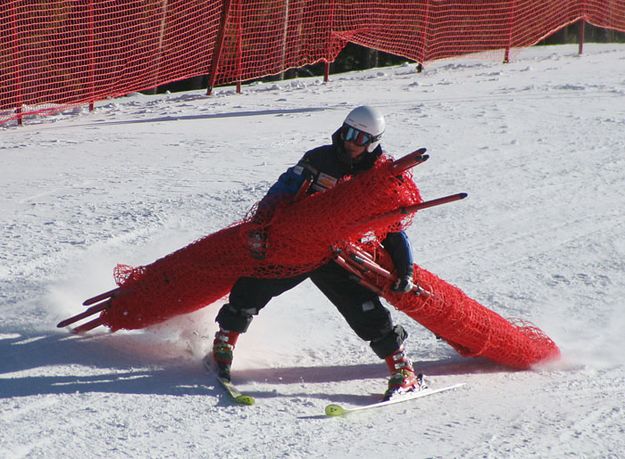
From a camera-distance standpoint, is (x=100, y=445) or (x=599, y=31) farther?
(x=599, y=31)

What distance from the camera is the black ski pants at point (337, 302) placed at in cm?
556

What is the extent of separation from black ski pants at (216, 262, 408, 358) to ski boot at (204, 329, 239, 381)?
0.15ft

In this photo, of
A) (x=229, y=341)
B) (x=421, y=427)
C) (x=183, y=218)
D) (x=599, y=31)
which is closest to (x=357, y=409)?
(x=421, y=427)

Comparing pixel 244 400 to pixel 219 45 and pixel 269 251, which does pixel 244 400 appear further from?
pixel 219 45

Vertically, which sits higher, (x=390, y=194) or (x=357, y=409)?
(x=390, y=194)

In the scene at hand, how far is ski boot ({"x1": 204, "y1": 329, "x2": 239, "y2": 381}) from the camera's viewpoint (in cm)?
561

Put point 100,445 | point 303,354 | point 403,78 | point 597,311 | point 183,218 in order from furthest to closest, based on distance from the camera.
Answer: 1. point 403,78
2. point 183,218
3. point 597,311
4. point 303,354
5. point 100,445

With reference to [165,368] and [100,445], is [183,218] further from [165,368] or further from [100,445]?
[100,445]

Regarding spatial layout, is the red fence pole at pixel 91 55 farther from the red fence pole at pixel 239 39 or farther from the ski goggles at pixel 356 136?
the ski goggles at pixel 356 136

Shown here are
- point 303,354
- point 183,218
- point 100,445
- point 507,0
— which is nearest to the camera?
point 100,445

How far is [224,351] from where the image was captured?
5621mm

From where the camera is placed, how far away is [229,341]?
18.5 ft

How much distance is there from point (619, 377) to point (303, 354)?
1.79 metres

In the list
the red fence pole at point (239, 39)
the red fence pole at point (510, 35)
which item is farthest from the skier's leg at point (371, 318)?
the red fence pole at point (510, 35)
